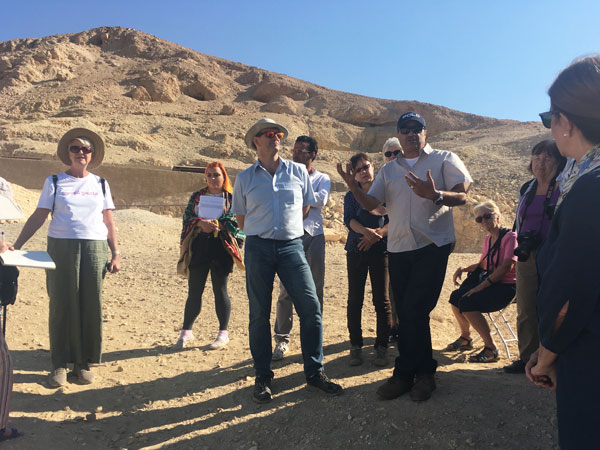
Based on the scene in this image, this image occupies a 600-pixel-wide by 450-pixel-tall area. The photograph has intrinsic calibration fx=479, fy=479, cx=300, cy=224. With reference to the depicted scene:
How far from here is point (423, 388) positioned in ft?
9.85

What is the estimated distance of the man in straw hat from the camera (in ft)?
11.0

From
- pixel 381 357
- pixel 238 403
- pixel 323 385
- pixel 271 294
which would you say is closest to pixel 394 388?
pixel 323 385

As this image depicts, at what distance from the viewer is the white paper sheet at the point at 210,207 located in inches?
180

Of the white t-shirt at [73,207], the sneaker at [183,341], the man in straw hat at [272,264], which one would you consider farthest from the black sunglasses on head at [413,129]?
the sneaker at [183,341]

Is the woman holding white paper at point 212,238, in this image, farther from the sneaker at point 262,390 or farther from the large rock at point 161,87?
the large rock at point 161,87

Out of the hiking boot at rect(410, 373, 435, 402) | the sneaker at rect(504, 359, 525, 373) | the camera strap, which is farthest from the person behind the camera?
the sneaker at rect(504, 359, 525, 373)

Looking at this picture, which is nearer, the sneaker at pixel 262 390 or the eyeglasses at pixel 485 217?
the sneaker at pixel 262 390

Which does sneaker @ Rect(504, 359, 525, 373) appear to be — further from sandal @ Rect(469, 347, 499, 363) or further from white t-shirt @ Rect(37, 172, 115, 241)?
white t-shirt @ Rect(37, 172, 115, 241)

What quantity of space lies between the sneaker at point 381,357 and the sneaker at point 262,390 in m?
0.95

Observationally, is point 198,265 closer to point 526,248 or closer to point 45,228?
point 526,248

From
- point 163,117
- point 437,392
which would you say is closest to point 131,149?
point 163,117

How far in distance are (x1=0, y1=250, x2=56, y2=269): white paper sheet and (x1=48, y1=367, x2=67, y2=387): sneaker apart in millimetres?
1247

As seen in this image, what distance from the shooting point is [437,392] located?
3068mm

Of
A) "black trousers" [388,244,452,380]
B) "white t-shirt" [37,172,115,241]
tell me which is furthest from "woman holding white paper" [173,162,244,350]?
"black trousers" [388,244,452,380]
